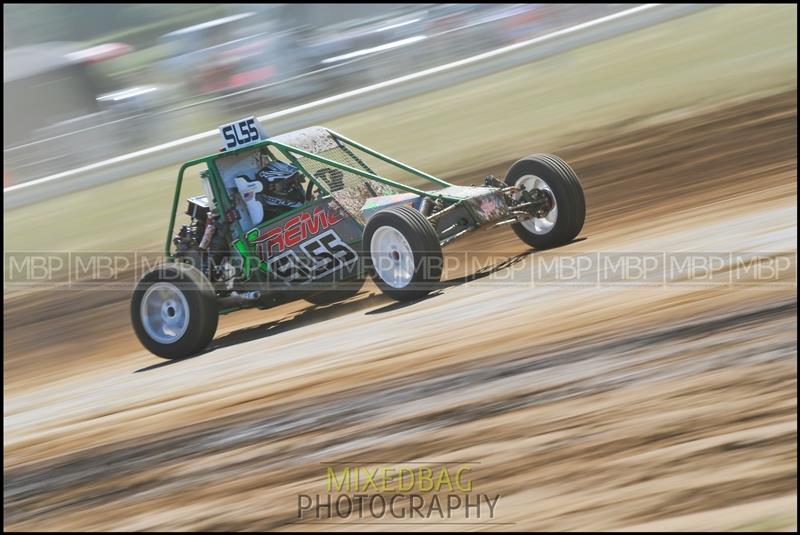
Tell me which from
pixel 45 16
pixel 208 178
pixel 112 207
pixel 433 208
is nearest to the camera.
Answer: pixel 433 208

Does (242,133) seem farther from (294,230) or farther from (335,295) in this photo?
(335,295)

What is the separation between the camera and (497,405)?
15.9 feet

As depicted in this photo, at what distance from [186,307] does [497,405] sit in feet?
10.7

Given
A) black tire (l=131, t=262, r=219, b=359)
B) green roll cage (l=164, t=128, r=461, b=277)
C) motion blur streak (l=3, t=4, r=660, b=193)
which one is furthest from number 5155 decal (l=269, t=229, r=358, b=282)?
motion blur streak (l=3, t=4, r=660, b=193)

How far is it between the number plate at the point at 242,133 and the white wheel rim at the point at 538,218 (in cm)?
191

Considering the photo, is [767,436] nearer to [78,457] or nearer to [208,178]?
[78,457]

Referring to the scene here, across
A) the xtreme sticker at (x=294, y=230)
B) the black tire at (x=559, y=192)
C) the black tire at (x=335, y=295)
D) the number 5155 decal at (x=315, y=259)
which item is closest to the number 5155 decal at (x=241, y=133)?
the xtreme sticker at (x=294, y=230)

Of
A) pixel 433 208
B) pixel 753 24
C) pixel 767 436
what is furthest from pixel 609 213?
pixel 753 24

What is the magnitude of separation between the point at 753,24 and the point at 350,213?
8.90m

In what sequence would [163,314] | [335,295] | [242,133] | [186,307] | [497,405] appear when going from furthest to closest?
[335,295]
[242,133]
[163,314]
[186,307]
[497,405]

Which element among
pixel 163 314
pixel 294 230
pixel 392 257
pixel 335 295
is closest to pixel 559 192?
pixel 392 257

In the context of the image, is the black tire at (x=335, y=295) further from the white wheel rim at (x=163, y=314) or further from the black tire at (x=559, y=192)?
the black tire at (x=559, y=192)

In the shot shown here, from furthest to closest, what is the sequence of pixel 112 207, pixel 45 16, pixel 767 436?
pixel 45 16
pixel 112 207
pixel 767 436

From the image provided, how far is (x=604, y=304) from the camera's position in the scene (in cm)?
607
